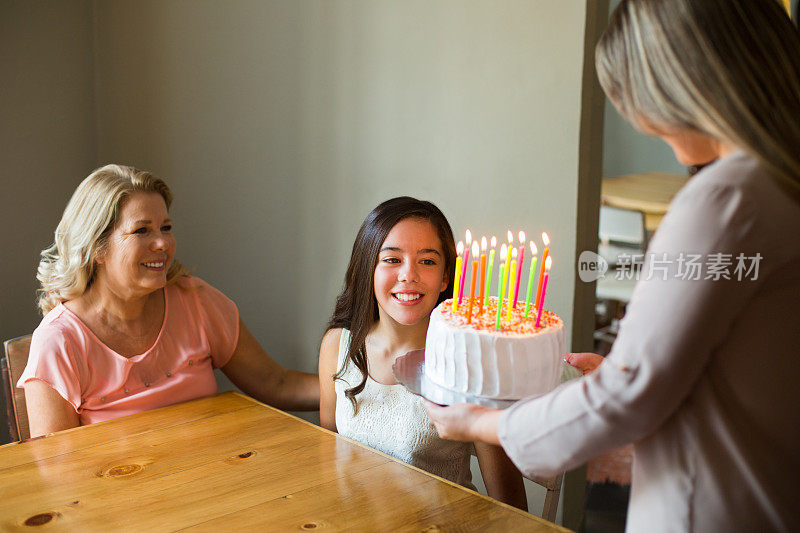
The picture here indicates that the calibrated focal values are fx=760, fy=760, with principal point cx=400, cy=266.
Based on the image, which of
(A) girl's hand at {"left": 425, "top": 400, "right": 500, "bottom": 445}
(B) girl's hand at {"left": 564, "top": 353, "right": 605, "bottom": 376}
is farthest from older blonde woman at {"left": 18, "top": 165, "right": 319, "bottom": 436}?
(A) girl's hand at {"left": 425, "top": 400, "right": 500, "bottom": 445}

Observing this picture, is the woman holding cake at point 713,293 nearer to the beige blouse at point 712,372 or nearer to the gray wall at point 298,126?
the beige blouse at point 712,372

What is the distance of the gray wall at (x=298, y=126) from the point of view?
2322 mm

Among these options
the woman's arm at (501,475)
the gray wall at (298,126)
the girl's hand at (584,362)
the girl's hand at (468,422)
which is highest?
the gray wall at (298,126)

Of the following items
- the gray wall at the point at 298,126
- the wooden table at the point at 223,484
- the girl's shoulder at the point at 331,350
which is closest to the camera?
the wooden table at the point at 223,484

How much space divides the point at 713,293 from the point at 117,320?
1.69m

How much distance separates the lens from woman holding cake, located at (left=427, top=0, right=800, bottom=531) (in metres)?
0.89

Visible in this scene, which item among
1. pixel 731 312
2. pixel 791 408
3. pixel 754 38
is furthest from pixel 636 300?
pixel 754 38

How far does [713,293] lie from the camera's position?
2.89ft

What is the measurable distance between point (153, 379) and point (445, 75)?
52.0 inches

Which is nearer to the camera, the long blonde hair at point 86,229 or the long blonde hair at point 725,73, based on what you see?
the long blonde hair at point 725,73

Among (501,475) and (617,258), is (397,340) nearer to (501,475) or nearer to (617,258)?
(501,475)

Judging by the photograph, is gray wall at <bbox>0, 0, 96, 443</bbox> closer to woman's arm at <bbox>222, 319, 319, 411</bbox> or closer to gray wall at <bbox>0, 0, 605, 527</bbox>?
gray wall at <bbox>0, 0, 605, 527</bbox>

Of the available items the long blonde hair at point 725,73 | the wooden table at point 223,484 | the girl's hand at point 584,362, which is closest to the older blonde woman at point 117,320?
the wooden table at point 223,484

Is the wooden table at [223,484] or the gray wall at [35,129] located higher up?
the gray wall at [35,129]
